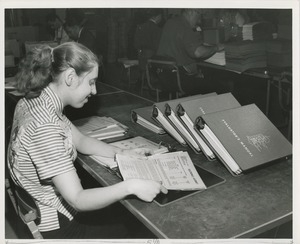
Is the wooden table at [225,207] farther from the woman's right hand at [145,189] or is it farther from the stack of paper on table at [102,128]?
the stack of paper on table at [102,128]

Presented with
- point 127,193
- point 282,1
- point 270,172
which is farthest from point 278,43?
point 127,193

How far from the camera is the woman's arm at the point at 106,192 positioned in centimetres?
106

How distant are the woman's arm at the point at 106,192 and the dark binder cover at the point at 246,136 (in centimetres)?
30

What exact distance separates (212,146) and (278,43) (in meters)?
Answer: 1.89

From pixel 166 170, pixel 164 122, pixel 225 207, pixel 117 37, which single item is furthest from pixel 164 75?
pixel 117 37

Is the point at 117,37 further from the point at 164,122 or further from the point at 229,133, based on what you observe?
the point at 229,133

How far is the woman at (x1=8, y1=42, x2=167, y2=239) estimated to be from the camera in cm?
115

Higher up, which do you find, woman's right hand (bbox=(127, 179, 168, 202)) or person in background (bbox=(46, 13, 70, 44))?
person in background (bbox=(46, 13, 70, 44))

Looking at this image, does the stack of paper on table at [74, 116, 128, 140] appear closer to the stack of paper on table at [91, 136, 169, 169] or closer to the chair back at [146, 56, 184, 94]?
the stack of paper on table at [91, 136, 169, 169]

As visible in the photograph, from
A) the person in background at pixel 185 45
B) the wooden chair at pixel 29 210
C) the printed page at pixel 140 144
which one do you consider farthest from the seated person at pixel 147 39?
the wooden chair at pixel 29 210

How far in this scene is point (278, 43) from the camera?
110 inches

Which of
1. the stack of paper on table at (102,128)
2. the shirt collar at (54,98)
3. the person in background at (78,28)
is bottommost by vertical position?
the stack of paper on table at (102,128)

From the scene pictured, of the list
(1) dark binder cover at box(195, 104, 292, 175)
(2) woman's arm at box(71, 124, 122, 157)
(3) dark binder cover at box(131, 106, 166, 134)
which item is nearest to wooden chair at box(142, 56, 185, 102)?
(3) dark binder cover at box(131, 106, 166, 134)

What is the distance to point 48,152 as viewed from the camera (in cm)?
115
